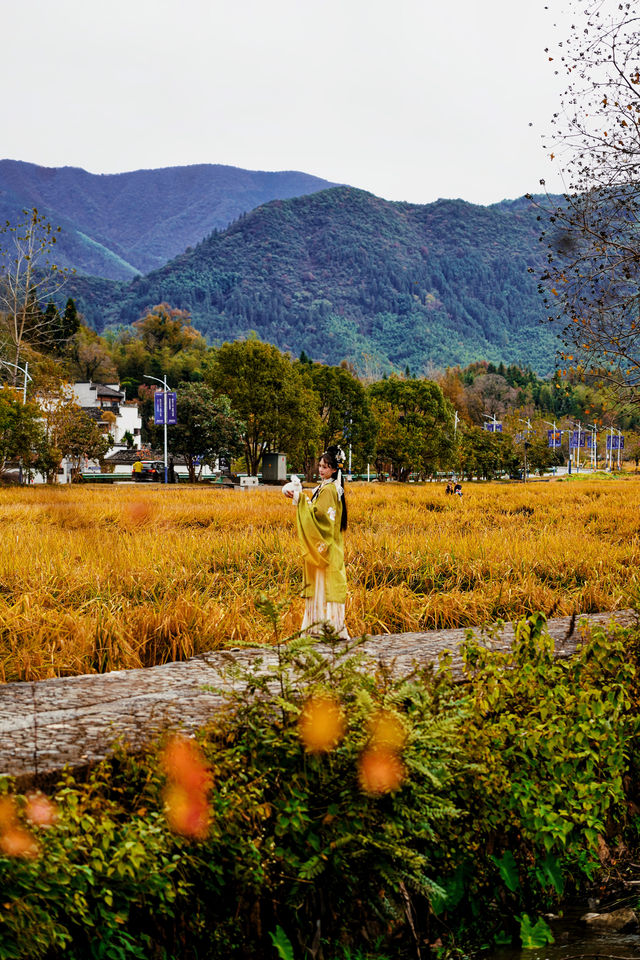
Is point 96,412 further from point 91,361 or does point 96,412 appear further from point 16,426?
point 16,426

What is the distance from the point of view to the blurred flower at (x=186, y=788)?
10.9ft

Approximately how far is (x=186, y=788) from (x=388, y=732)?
849 mm

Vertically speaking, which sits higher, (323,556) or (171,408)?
(171,408)

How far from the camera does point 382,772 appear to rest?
353 cm

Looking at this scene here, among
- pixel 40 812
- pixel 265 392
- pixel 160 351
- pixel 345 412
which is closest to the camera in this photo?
pixel 40 812

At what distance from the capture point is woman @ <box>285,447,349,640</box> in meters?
6.96

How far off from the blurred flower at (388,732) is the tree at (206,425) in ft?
156

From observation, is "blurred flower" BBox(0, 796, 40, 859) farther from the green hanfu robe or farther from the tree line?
the tree line

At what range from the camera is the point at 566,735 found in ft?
14.6

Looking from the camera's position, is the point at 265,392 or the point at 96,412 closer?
the point at 265,392

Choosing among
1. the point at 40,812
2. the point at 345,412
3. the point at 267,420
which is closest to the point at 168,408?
the point at 267,420

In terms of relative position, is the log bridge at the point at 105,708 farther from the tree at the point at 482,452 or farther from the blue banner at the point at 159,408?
the tree at the point at 482,452

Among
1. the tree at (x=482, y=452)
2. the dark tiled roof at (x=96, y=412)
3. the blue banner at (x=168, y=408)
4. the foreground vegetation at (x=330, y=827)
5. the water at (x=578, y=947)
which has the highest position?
the dark tiled roof at (x=96, y=412)

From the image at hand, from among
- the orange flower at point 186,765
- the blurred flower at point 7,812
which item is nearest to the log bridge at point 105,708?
the orange flower at point 186,765
